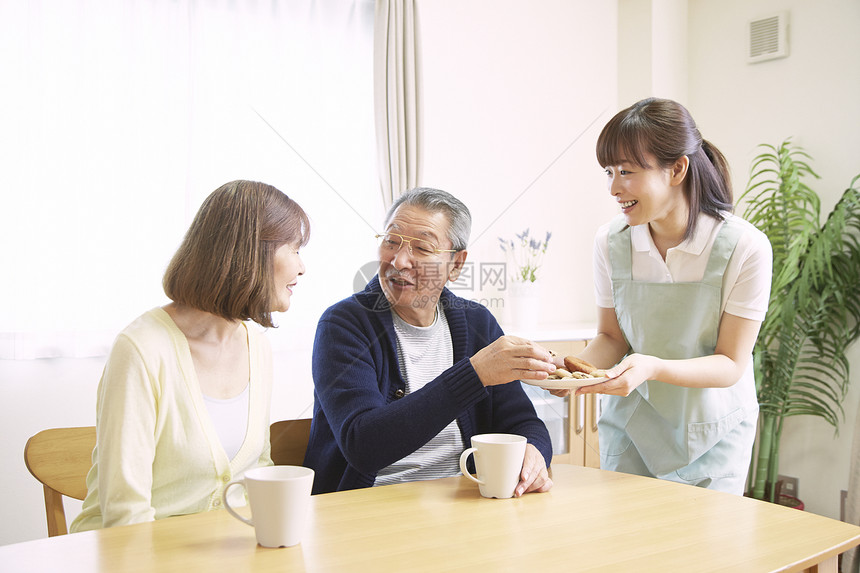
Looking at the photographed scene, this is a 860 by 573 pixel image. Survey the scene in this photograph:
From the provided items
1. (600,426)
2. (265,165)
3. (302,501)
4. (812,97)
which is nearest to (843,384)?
(812,97)

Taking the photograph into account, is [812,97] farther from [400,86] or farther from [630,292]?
[630,292]

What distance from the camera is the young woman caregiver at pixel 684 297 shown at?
1398 millimetres

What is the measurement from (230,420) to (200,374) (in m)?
0.10

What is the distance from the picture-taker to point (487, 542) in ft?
2.89

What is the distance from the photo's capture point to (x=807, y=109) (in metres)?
3.22

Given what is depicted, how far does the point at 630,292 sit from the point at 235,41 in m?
1.97

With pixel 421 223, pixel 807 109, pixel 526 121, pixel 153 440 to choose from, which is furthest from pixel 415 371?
pixel 807 109

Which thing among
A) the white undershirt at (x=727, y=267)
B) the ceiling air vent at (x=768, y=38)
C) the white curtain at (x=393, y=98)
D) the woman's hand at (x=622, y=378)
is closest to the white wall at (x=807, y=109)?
the ceiling air vent at (x=768, y=38)

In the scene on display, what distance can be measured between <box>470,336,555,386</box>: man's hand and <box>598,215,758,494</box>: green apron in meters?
0.44

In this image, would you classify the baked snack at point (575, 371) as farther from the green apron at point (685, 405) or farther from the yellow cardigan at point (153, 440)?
the yellow cardigan at point (153, 440)

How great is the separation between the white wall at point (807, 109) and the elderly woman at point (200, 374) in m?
2.83

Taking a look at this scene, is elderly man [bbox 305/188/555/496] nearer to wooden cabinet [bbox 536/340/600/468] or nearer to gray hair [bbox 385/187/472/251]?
gray hair [bbox 385/187/472/251]

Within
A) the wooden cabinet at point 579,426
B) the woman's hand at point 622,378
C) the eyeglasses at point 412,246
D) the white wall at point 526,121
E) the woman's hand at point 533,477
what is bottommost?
the wooden cabinet at point 579,426

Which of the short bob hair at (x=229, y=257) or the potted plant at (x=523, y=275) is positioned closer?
the short bob hair at (x=229, y=257)
